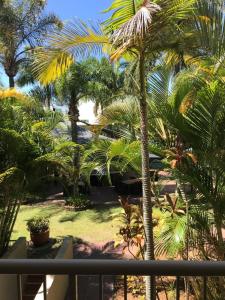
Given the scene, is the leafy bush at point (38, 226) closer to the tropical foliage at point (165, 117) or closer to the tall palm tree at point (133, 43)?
the tropical foliage at point (165, 117)

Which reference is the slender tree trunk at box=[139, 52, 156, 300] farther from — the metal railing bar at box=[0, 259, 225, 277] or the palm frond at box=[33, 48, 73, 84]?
the metal railing bar at box=[0, 259, 225, 277]

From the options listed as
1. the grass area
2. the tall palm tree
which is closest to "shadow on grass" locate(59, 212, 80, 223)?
the grass area

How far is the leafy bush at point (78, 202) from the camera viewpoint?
599 inches

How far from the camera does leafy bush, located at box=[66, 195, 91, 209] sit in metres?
15.2

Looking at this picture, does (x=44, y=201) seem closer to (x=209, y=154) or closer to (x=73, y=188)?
(x=73, y=188)

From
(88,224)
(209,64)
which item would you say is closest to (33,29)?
(88,224)

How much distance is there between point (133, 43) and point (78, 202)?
35.1 ft

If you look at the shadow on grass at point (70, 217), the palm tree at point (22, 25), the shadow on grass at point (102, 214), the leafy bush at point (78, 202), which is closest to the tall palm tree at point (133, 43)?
the shadow on grass at point (102, 214)

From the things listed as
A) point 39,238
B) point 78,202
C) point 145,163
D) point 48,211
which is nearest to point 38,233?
point 39,238

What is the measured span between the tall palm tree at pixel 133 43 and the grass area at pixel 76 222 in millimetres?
5912

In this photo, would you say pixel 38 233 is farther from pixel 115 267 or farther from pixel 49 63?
pixel 115 267

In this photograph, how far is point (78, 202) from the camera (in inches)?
603

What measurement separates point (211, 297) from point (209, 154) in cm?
233

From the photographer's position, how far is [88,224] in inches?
521
